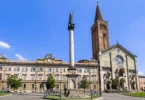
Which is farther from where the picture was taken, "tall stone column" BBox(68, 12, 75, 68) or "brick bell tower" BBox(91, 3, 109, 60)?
"brick bell tower" BBox(91, 3, 109, 60)

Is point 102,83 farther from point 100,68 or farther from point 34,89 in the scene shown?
point 34,89

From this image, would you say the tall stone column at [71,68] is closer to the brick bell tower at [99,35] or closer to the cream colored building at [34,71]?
the cream colored building at [34,71]

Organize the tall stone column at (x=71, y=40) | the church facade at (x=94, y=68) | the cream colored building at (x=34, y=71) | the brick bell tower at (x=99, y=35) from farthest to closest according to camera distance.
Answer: the brick bell tower at (x=99, y=35)
the church facade at (x=94, y=68)
the cream colored building at (x=34, y=71)
the tall stone column at (x=71, y=40)

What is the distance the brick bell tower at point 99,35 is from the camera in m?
78.4

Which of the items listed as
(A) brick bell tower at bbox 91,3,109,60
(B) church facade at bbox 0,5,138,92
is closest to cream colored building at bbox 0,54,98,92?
(B) church facade at bbox 0,5,138,92

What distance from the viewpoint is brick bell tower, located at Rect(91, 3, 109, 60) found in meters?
78.4

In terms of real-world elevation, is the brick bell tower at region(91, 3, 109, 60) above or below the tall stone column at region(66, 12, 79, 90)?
above

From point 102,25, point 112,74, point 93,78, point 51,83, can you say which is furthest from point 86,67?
point 102,25

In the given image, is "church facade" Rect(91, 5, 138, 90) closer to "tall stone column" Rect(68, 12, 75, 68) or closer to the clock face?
the clock face

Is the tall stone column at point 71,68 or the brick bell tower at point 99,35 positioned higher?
the brick bell tower at point 99,35

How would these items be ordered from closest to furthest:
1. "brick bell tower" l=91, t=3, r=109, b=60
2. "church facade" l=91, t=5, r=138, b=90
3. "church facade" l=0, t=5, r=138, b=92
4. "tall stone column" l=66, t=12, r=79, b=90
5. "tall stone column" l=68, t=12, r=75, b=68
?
"tall stone column" l=66, t=12, r=79, b=90, "tall stone column" l=68, t=12, r=75, b=68, "church facade" l=0, t=5, r=138, b=92, "church facade" l=91, t=5, r=138, b=90, "brick bell tower" l=91, t=3, r=109, b=60

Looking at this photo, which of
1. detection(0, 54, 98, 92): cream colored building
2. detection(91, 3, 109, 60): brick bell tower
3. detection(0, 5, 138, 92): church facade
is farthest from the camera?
detection(91, 3, 109, 60): brick bell tower

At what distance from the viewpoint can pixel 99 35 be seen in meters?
79.2

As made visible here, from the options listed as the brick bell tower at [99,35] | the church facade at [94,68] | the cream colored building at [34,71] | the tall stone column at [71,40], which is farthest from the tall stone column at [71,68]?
the brick bell tower at [99,35]
